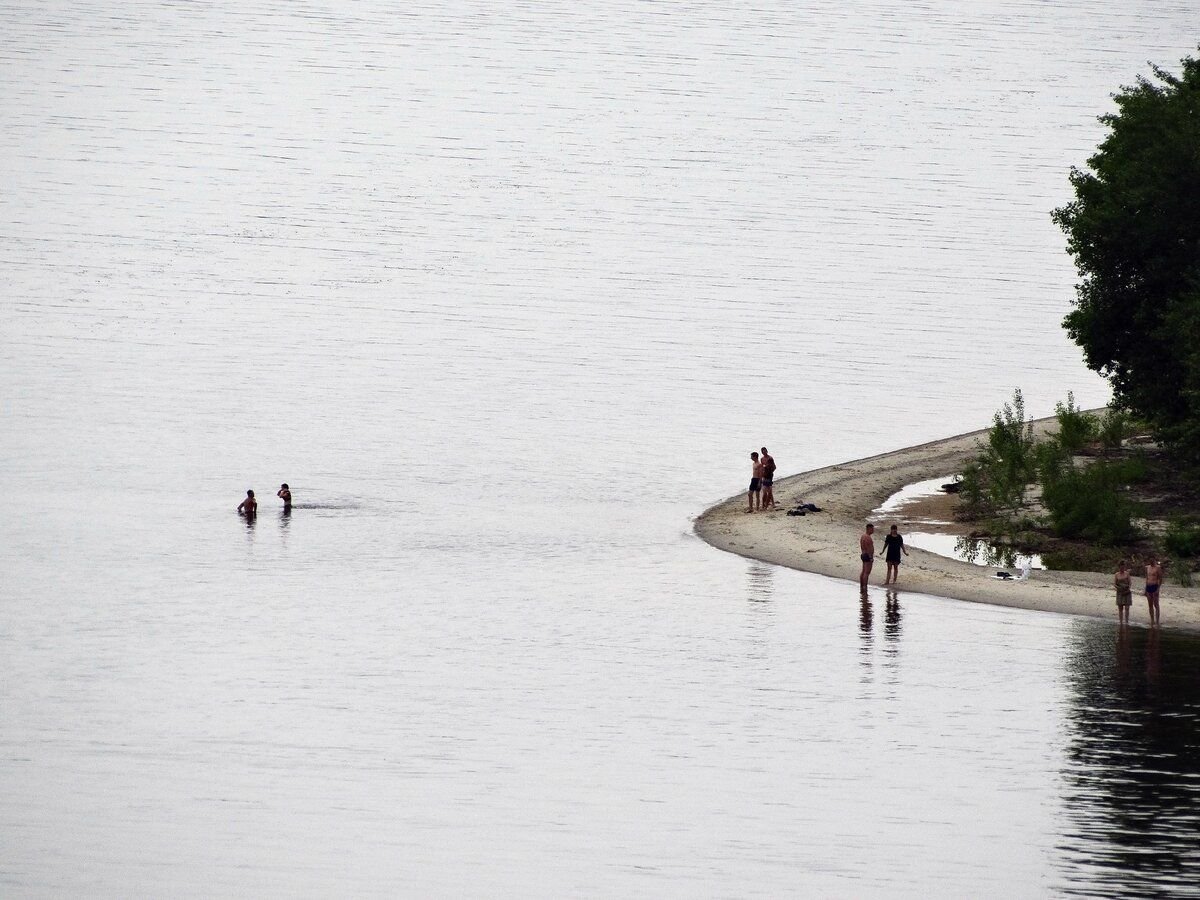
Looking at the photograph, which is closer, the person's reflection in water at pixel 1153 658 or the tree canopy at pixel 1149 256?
the person's reflection in water at pixel 1153 658

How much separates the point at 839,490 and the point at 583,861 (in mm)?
32897

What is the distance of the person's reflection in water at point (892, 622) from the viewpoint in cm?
3850

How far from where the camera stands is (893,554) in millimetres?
43625

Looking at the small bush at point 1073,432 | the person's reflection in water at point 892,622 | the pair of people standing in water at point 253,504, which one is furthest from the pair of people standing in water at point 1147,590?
the pair of people standing in water at point 253,504

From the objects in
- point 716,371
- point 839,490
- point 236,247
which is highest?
point 236,247

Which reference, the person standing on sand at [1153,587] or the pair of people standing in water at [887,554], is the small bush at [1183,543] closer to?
the person standing on sand at [1153,587]

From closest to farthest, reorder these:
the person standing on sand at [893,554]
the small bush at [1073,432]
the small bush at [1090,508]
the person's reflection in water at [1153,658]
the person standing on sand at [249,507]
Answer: the person's reflection in water at [1153,658] → the person standing on sand at [893,554] → the small bush at [1090,508] → the person standing on sand at [249,507] → the small bush at [1073,432]

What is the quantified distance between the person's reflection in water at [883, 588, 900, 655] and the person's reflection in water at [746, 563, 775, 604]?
3.21 meters

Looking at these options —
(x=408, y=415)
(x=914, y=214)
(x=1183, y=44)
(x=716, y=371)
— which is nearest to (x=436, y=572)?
(x=408, y=415)

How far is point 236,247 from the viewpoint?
12675 cm

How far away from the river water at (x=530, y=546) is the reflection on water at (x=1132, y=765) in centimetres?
10

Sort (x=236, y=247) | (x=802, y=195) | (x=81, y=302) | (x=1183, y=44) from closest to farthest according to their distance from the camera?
(x=81, y=302), (x=236, y=247), (x=802, y=195), (x=1183, y=44)

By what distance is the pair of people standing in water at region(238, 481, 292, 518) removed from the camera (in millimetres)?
55375

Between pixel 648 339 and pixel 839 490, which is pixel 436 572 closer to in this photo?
pixel 839 490
